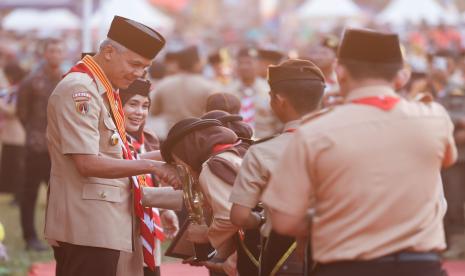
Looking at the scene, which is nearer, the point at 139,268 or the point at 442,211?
the point at 442,211

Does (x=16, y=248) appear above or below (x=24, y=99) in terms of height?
below

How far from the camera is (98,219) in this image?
5.70m

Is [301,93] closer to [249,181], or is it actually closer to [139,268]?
[249,181]

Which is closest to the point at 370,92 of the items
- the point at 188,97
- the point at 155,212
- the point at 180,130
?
the point at 180,130

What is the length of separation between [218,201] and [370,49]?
1410 mm

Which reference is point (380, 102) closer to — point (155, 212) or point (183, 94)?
point (155, 212)

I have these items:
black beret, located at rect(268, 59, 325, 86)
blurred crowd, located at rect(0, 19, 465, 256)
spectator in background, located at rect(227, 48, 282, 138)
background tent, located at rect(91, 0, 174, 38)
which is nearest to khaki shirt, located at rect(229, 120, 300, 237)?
black beret, located at rect(268, 59, 325, 86)

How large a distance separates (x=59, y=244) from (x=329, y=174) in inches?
85.9

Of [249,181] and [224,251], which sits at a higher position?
[249,181]

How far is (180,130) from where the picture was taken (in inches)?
225

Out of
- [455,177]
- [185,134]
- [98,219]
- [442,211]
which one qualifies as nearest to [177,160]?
[185,134]

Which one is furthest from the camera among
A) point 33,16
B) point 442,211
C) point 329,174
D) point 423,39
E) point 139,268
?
point 423,39

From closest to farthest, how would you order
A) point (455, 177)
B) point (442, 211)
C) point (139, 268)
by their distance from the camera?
1. point (442, 211)
2. point (139, 268)
3. point (455, 177)

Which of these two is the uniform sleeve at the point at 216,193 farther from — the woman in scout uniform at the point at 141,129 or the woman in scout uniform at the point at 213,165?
the woman in scout uniform at the point at 141,129
